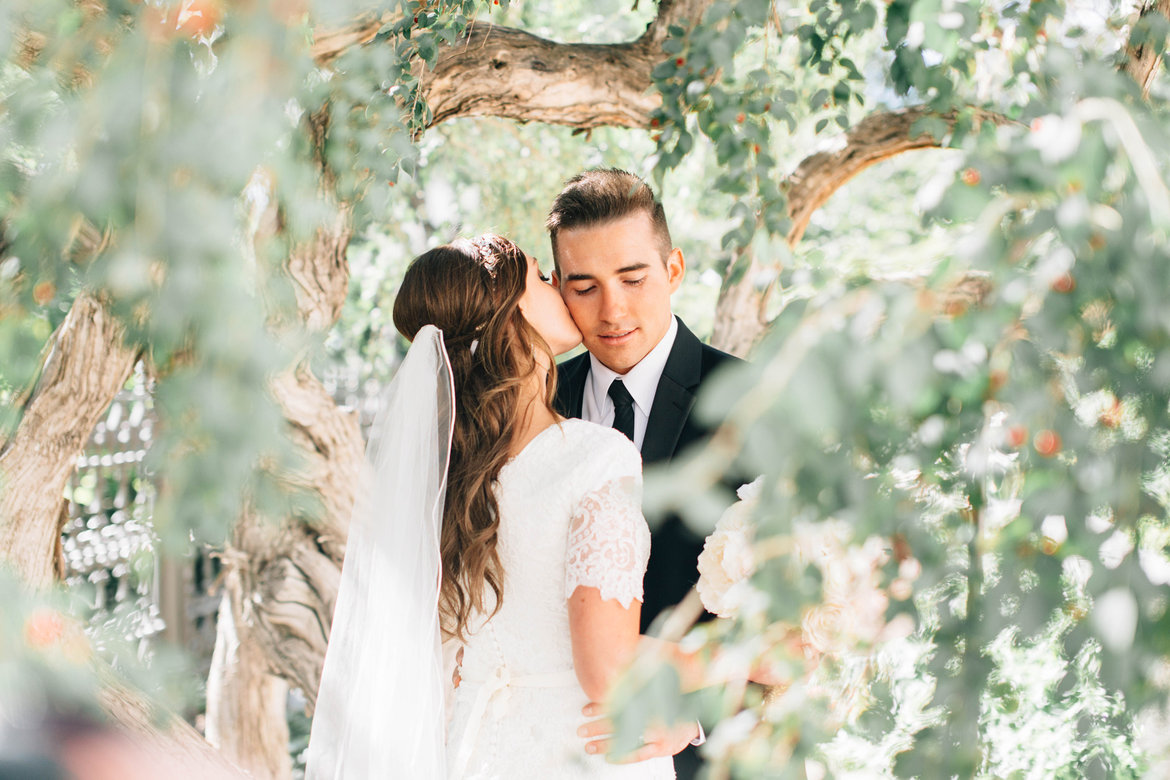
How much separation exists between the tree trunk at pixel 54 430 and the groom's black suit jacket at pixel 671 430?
3.74 feet

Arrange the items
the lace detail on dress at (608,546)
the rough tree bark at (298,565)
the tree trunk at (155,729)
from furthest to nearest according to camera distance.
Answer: the rough tree bark at (298,565) < the tree trunk at (155,729) < the lace detail on dress at (608,546)

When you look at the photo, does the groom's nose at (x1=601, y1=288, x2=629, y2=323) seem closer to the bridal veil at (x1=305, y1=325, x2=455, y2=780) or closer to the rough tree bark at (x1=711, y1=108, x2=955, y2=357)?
the bridal veil at (x1=305, y1=325, x2=455, y2=780)

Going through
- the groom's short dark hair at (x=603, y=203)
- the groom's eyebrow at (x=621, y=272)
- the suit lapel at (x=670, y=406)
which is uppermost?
the groom's short dark hair at (x=603, y=203)

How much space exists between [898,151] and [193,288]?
3.28 m

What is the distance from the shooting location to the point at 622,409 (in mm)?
2355

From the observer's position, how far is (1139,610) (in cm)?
57

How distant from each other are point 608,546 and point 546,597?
0.72 feet

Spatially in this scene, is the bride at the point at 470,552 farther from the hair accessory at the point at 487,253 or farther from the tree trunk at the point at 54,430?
the tree trunk at the point at 54,430

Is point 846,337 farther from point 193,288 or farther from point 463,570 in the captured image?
point 463,570

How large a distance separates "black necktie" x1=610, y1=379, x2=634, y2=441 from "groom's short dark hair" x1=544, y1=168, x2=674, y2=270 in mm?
362

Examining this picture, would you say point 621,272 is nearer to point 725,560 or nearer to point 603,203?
point 603,203

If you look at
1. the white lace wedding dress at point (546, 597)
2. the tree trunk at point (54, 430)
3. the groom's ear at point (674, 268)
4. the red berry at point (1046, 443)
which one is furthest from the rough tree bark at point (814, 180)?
the red berry at point (1046, 443)

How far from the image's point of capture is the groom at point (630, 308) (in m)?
2.24

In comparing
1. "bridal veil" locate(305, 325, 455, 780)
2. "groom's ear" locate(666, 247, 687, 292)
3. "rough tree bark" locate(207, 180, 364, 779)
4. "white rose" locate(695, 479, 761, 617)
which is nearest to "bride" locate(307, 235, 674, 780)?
"bridal veil" locate(305, 325, 455, 780)
